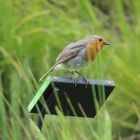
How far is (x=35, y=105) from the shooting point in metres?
2.14

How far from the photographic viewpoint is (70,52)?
2473 mm

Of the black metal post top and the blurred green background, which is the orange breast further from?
the blurred green background

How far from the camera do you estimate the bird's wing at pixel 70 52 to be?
2469 mm

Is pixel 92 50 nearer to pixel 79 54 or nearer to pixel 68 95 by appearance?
pixel 79 54

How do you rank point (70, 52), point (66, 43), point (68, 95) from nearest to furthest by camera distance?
point (68, 95), point (70, 52), point (66, 43)

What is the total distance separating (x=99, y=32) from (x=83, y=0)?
26 centimetres

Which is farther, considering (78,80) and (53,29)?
(53,29)

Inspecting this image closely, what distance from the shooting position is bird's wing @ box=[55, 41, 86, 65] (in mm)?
2469

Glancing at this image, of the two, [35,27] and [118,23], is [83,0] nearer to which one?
[35,27]

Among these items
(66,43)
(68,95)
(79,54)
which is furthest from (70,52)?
(66,43)

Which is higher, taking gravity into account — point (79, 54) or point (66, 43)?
point (79, 54)

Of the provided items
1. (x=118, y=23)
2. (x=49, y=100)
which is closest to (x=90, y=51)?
(x=49, y=100)

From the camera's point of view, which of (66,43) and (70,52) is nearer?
(70,52)

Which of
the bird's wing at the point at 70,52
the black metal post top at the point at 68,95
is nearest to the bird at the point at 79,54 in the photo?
the bird's wing at the point at 70,52
